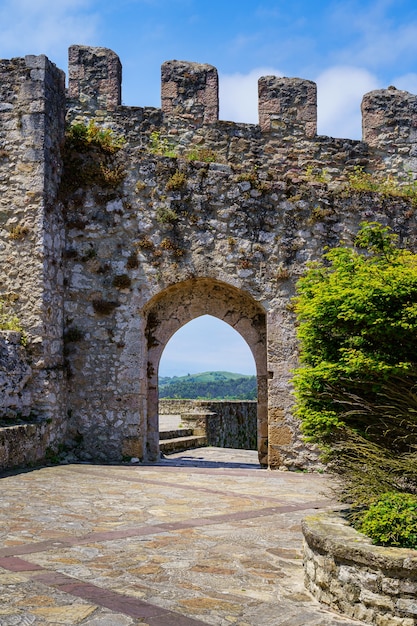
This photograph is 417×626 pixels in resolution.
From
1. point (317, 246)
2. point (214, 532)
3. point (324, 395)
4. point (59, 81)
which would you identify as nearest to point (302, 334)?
point (324, 395)

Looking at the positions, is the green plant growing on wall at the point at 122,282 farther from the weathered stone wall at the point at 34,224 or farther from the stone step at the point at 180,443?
the stone step at the point at 180,443

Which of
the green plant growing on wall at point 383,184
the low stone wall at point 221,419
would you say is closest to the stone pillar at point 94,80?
the green plant growing on wall at point 383,184

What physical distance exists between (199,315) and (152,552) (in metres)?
6.20

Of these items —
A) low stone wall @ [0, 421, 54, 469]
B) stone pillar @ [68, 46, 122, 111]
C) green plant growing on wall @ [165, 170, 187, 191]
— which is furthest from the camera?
stone pillar @ [68, 46, 122, 111]

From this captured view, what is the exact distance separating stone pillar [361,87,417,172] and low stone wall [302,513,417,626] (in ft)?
31.2

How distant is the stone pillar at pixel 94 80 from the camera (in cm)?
1111

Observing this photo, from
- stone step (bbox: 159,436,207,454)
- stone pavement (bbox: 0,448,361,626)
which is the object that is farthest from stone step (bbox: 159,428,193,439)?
stone pavement (bbox: 0,448,361,626)

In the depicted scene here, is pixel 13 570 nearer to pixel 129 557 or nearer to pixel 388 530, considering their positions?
pixel 129 557

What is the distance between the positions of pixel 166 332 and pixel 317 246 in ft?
8.95

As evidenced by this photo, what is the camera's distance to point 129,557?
434 centimetres

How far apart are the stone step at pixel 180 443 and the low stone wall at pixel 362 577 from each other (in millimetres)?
10359

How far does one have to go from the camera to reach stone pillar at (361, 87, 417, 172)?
11.8 m

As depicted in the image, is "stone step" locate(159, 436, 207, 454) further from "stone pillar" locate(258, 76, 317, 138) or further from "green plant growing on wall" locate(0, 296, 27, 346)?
"stone pillar" locate(258, 76, 317, 138)

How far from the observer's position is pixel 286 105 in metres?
11.5
